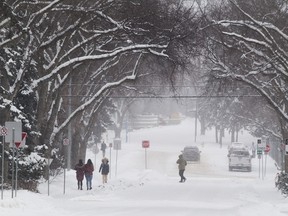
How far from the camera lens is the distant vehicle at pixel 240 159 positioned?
6506 centimetres

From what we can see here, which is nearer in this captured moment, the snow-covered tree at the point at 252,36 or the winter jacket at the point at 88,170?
the snow-covered tree at the point at 252,36

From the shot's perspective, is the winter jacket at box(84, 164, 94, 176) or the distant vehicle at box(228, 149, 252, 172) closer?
the winter jacket at box(84, 164, 94, 176)

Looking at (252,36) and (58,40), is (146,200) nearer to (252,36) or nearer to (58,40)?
(58,40)

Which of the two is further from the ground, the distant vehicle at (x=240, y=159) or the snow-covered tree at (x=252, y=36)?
the snow-covered tree at (x=252, y=36)

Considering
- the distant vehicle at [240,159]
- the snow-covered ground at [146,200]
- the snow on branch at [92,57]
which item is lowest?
the snow-covered ground at [146,200]

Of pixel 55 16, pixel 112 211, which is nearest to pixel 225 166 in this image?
pixel 55 16

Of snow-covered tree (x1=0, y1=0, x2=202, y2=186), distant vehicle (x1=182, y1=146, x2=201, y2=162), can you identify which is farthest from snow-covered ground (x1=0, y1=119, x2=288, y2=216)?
distant vehicle (x1=182, y1=146, x2=201, y2=162)

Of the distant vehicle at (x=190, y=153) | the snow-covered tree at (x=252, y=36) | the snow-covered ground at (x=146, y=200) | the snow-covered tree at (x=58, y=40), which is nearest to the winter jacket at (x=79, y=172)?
the snow-covered ground at (x=146, y=200)

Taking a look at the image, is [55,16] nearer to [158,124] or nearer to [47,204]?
[47,204]

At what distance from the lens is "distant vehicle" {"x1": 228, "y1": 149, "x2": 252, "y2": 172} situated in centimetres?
6506

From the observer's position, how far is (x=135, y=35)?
94.0ft

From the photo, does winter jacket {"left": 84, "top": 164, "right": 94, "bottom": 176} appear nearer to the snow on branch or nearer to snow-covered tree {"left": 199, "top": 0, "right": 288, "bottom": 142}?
the snow on branch

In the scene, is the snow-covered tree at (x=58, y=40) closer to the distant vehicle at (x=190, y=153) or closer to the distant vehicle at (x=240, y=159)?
the distant vehicle at (x=240, y=159)

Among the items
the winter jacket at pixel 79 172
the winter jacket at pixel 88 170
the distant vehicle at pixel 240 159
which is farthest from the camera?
the distant vehicle at pixel 240 159
